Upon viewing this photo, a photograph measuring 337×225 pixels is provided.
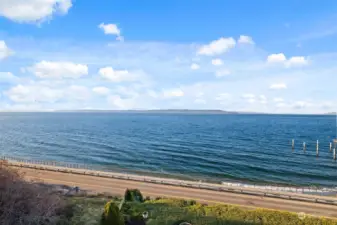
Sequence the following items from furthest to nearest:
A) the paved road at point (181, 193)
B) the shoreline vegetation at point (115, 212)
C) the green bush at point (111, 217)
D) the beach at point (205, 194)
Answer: the beach at point (205, 194) → the paved road at point (181, 193) → the shoreline vegetation at point (115, 212) → the green bush at point (111, 217)

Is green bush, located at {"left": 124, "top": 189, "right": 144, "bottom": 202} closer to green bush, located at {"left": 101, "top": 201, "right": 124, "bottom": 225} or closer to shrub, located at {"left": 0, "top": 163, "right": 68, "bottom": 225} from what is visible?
shrub, located at {"left": 0, "top": 163, "right": 68, "bottom": 225}

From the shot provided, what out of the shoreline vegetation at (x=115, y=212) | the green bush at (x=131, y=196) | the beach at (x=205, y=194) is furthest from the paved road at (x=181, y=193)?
the shoreline vegetation at (x=115, y=212)

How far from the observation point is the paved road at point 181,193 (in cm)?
3381

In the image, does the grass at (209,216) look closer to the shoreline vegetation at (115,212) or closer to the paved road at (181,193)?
the shoreline vegetation at (115,212)

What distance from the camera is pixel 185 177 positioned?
188 ft

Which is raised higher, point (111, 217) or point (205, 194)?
point (111, 217)

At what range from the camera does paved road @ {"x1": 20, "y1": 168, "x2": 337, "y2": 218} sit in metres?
33.8

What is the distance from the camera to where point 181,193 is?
39094 mm

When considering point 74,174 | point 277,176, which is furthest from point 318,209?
point 74,174

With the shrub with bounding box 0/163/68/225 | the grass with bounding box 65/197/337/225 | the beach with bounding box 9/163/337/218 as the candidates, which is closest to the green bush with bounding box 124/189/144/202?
the grass with bounding box 65/197/337/225

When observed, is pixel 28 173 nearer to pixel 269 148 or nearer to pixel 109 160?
pixel 109 160

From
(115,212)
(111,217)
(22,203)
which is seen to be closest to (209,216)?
(115,212)

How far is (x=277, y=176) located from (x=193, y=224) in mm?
43906

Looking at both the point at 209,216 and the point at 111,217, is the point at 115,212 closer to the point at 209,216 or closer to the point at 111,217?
the point at 111,217
